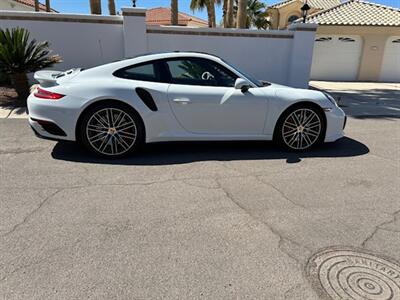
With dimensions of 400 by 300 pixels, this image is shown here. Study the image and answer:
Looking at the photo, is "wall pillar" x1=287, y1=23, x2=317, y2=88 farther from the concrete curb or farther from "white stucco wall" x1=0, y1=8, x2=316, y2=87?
the concrete curb

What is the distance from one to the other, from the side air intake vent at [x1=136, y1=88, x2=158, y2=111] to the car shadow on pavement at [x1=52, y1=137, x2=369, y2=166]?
699 mm

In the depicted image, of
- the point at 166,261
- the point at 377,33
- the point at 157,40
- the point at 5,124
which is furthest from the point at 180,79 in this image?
the point at 377,33

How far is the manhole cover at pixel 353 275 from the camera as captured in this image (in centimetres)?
221

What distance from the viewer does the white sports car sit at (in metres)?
4.31

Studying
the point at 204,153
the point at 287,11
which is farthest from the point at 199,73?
the point at 287,11

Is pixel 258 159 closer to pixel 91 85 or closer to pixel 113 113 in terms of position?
pixel 113 113

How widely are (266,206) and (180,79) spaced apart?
2156mm

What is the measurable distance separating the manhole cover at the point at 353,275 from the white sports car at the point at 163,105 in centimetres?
243

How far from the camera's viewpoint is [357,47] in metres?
17.9

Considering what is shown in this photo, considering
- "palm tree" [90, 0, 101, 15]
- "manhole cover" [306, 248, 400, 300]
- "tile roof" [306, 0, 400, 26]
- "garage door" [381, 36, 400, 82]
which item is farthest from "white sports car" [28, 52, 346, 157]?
"garage door" [381, 36, 400, 82]

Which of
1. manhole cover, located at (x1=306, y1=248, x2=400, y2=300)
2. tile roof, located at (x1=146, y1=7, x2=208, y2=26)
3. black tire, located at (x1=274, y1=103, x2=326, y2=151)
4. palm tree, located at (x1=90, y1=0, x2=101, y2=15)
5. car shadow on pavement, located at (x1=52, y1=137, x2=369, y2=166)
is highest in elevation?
tile roof, located at (x1=146, y1=7, x2=208, y2=26)

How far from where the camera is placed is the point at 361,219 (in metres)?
3.17

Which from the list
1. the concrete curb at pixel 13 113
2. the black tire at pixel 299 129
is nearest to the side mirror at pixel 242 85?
the black tire at pixel 299 129

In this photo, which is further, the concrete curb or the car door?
the concrete curb
